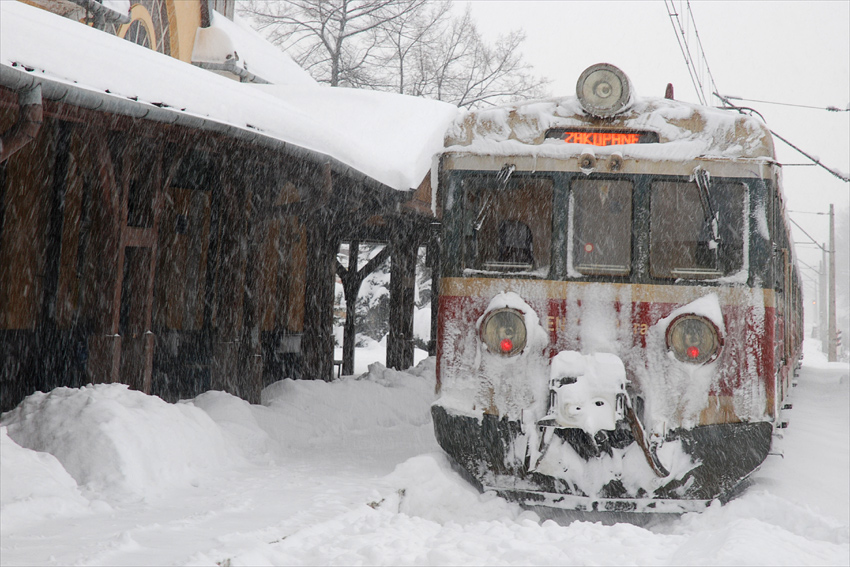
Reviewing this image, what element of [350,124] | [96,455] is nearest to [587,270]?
[96,455]

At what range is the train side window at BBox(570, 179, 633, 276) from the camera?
536cm

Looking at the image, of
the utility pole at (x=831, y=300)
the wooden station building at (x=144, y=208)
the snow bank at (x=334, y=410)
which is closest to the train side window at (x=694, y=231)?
the wooden station building at (x=144, y=208)

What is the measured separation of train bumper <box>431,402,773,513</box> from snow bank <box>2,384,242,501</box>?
2.12 m

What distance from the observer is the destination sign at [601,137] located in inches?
212

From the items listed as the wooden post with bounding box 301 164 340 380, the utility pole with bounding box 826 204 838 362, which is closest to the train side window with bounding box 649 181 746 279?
the wooden post with bounding box 301 164 340 380

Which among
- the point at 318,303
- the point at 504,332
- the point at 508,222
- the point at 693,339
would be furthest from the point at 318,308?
the point at 693,339

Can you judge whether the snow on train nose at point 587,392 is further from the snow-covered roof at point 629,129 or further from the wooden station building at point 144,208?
the wooden station building at point 144,208

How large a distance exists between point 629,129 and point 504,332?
167cm

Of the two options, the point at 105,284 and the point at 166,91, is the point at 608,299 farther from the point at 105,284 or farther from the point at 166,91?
the point at 105,284

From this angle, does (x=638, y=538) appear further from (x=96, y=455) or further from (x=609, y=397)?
(x=96, y=455)

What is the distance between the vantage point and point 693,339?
16.6 feet

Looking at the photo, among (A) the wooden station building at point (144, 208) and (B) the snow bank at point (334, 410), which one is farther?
(B) the snow bank at point (334, 410)

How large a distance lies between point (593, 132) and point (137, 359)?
4.44 metres

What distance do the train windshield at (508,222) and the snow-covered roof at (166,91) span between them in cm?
180
